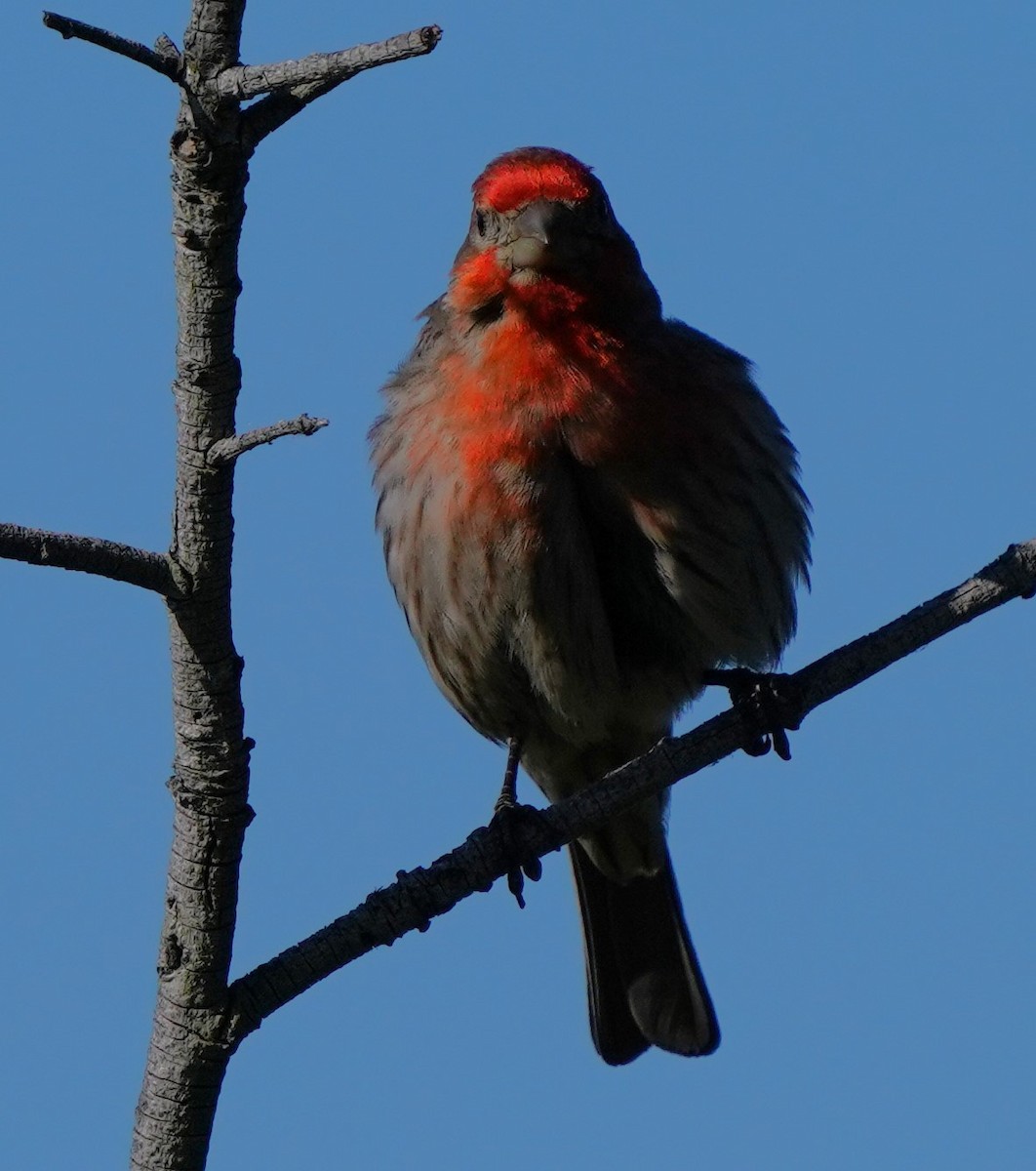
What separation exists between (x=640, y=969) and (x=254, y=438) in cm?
460

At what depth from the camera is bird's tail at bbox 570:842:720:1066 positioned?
312 inches

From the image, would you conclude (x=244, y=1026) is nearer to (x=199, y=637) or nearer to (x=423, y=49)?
(x=199, y=637)

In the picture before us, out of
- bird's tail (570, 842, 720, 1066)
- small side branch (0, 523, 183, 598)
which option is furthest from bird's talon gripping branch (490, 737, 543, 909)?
small side branch (0, 523, 183, 598)

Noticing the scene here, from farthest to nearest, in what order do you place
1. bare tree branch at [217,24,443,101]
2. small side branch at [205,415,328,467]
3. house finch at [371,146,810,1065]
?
1. house finch at [371,146,810,1065]
2. small side branch at [205,415,328,467]
3. bare tree branch at [217,24,443,101]

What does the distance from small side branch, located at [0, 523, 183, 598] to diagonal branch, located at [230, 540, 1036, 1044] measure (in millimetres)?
1061

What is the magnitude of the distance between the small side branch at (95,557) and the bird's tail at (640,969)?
13.3 ft

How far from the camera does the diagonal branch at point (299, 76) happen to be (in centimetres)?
345

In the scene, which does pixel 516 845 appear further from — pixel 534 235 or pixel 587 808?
pixel 534 235

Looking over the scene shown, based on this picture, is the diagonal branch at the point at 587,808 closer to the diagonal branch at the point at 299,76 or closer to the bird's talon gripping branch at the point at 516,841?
the bird's talon gripping branch at the point at 516,841

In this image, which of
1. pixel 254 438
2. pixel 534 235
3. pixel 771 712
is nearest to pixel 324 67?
pixel 254 438

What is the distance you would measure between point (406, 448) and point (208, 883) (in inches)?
99.6

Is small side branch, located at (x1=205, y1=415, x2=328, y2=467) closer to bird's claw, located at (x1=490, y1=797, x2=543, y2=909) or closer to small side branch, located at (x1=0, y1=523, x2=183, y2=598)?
small side branch, located at (x1=0, y1=523, x2=183, y2=598)

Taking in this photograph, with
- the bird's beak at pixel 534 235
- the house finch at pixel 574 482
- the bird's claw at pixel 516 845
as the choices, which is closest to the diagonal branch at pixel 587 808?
the bird's claw at pixel 516 845

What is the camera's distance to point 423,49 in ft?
11.2
